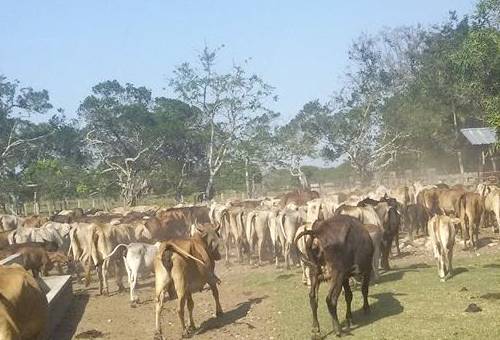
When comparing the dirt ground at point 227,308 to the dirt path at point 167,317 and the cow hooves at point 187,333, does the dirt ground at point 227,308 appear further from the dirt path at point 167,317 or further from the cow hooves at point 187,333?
the cow hooves at point 187,333

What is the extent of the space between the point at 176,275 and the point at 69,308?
5003 millimetres

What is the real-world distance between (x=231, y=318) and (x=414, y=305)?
3.90 m

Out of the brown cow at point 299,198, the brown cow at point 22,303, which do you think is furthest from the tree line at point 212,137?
the brown cow at point 22,303

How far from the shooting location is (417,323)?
9.91m

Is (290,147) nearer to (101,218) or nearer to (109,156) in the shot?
(109,156)

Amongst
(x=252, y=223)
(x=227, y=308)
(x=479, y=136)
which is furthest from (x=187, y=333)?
(x=479, y=136)

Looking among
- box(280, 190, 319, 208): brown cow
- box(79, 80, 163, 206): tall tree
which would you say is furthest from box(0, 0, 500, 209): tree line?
box(280, 190, 319, 208): brown cow

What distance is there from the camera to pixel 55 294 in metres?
13.0

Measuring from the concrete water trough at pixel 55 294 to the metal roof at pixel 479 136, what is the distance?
36.9 meters

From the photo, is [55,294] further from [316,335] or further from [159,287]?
[316,335]

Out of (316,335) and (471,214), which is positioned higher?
(471,214)

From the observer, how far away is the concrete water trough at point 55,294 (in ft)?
41.0

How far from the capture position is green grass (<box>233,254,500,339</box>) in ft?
31.2

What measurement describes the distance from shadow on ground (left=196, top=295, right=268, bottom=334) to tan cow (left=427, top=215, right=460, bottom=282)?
445 cm
